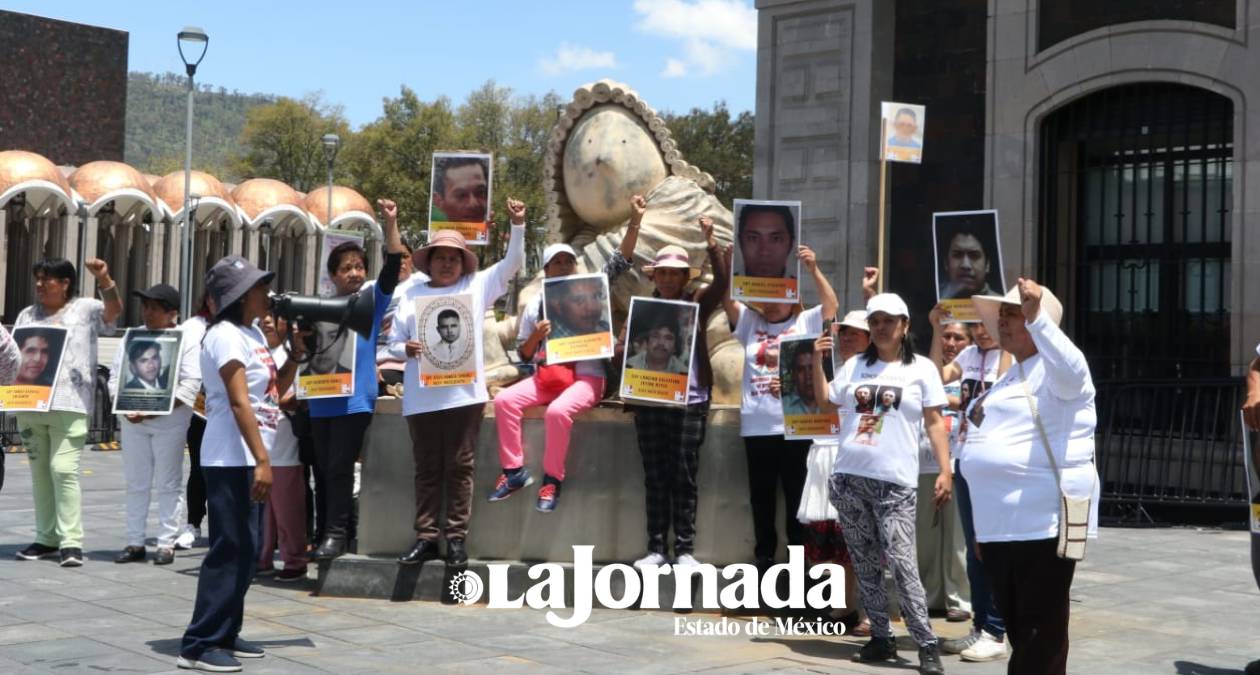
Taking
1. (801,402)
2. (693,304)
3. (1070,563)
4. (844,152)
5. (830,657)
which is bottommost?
(830,657)

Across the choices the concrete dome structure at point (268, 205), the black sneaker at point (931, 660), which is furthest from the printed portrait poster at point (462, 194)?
the concrete dome structure at point (268, 205)

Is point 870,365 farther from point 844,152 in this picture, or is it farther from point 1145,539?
point 844,152

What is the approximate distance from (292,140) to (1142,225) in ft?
189

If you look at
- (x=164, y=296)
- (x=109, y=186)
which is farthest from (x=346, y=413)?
(x=109, y=186)

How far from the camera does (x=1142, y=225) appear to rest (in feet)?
46.5

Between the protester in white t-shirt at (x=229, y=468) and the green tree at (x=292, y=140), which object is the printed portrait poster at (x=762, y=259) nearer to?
the protester in white t-shirt at (x=229, y=468)

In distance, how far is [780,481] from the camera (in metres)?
8.16

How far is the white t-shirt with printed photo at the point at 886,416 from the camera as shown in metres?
6.80

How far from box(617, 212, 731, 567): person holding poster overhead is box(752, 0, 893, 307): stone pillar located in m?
7.23

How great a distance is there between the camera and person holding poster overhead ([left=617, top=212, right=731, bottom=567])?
814 centimetres

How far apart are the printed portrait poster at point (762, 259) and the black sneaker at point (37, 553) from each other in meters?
5.02

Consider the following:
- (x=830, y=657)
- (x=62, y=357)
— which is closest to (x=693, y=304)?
(x=830, y=657)

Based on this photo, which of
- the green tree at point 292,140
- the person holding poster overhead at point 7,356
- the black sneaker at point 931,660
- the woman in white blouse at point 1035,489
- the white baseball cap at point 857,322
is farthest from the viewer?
the green tree at point 292,140

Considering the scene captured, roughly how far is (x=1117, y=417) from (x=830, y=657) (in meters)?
7.65
